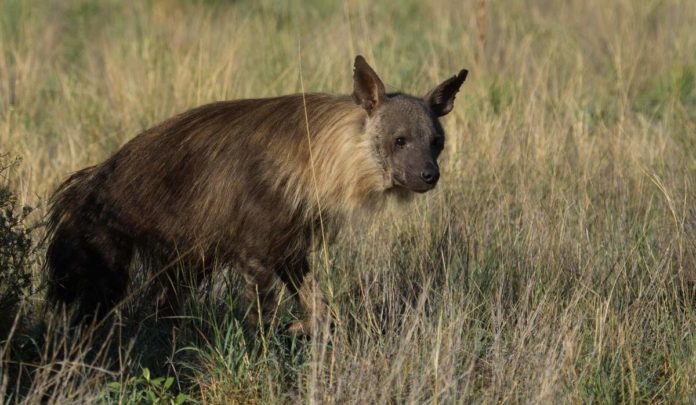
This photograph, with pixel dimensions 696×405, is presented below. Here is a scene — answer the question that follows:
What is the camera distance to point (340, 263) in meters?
6.36

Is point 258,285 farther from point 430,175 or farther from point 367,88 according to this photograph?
point 367,88

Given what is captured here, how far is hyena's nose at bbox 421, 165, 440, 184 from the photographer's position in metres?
5.81

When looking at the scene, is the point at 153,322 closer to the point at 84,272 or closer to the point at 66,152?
the point at 84,272

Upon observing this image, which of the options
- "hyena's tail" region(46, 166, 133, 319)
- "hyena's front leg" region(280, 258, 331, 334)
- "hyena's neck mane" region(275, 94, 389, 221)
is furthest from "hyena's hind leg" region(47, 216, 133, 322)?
"hyena's neck mane" region(275, 94, 389, 221)

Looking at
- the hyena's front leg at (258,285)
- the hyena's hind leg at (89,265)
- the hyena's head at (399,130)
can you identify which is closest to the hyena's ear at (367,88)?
the hyena's head at (399,130)

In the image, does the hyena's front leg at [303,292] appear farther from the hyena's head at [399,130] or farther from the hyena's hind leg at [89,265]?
the hyena's hind leg at [89,265]

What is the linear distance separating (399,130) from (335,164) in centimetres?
35

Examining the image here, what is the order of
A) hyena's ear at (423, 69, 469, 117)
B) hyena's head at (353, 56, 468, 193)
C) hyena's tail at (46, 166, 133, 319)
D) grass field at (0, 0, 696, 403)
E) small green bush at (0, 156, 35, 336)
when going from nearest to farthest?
1. grass field at (0, 0, 696, 403)
2. small green bush at (0, 156, 35, 336)
3. hyena's head at (353, 56, 468, 193)
4. hyena's tail at (46, 166, 133, 319)
5. hyena's ear at (423, 69, 469, 117)

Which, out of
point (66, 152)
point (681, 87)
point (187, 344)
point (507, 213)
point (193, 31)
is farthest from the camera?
point (193, 31)

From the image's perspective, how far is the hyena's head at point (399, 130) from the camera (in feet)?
19.3

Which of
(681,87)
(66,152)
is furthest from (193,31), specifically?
(681,87)

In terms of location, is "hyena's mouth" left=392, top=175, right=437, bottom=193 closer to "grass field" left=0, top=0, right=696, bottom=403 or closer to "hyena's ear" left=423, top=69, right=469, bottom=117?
"grass field" left=0, top=0, right=696, bottom=403

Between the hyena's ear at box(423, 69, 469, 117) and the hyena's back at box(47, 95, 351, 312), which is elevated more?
the hyena's ear at box(423, 69, 469, 117)

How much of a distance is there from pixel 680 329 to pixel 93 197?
9.43 ft
